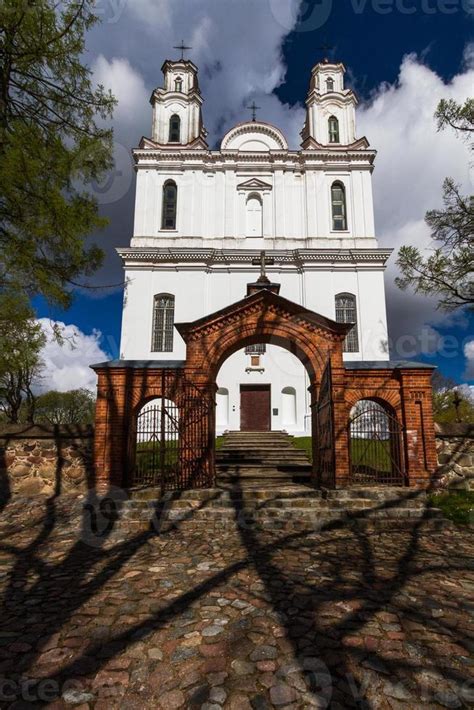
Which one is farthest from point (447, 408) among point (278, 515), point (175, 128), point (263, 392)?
point (278, 515)

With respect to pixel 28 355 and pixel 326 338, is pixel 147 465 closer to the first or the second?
pixel 28 355

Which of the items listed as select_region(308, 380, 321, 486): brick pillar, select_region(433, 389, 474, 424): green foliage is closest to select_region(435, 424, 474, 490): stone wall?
select_region(308, 380, 321, 486): brick pillar

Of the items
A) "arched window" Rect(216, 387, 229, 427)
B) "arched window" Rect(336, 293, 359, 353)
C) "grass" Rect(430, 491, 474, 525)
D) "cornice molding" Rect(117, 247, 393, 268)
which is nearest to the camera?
"grass" Rect(430, 491, 474, 525)

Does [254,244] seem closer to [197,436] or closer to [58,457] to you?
[197,436]

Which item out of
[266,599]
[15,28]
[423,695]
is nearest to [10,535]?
[266,599]

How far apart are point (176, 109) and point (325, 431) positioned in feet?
80.3

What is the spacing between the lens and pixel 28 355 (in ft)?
26.4

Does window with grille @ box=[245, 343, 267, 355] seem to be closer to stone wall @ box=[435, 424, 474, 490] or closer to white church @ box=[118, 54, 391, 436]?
white church @ box=[118, 54, 391, 436]

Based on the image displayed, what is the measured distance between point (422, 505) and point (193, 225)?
18.7 meters

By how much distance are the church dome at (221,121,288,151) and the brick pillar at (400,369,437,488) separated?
66.4ft

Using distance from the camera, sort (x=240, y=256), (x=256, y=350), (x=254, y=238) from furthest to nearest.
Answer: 1. (x=254, y=238)
2. (x=240, y=256)
3. (x=256, y=350)

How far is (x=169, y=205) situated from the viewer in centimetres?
2305

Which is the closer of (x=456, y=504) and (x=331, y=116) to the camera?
(x=456, y=504)

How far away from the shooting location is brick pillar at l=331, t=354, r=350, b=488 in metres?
8.41
